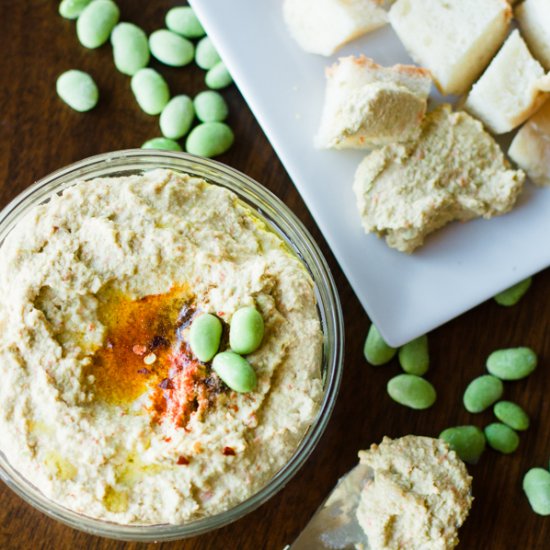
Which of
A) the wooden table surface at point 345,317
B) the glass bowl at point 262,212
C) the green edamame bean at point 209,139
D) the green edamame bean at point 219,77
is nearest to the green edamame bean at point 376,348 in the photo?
the wooden table surface at point 345,317

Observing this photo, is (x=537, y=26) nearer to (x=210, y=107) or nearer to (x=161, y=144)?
(x=210, y=107)

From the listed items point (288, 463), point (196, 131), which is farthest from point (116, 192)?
point (288, 463)

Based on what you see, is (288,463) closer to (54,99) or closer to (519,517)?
(519,517)

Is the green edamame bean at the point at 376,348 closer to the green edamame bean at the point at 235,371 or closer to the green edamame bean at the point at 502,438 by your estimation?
the green edamame bean at the point at 502,438

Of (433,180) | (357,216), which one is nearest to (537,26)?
(433,180)

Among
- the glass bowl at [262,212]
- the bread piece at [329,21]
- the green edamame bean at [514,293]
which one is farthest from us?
the green edamame bean at [514,293]
